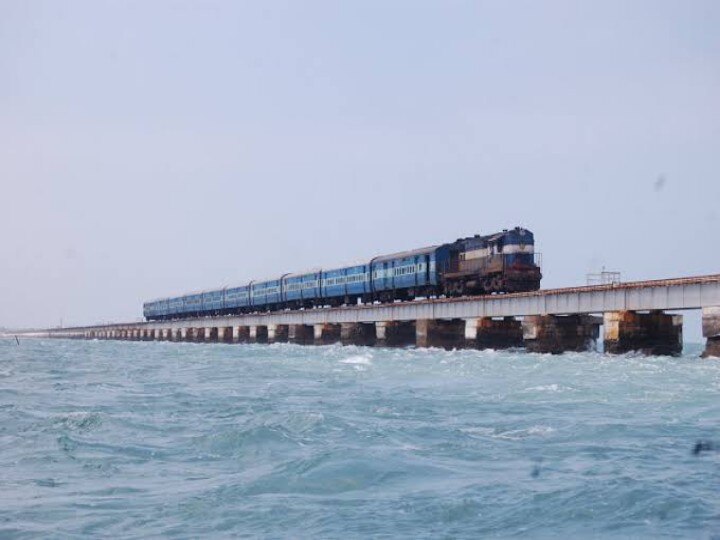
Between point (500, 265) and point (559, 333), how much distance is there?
6.35 meters

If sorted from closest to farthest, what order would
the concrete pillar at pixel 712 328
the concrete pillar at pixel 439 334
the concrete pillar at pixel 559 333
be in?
1. the concrete pillar at pixel 712 328
2. the concrete pillar at pixel 559 333
3. the concrete pillar at pixel 439 334

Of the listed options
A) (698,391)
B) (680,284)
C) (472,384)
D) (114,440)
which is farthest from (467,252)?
(114,440)

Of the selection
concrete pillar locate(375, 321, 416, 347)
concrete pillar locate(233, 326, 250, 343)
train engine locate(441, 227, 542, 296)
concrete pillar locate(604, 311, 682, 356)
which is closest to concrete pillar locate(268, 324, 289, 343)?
concrete pillar locate(233, 326, 250, 343)

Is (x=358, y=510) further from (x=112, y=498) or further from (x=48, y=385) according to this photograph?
(x=48, y=385)

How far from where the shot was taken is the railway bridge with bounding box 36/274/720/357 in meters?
36.3

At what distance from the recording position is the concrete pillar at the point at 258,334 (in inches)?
3253

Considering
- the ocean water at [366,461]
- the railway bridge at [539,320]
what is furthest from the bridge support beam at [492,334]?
the ocean water at [366,461]

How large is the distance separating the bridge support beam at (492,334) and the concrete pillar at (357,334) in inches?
582

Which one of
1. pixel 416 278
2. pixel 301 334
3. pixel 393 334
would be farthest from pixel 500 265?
pixel 301 334

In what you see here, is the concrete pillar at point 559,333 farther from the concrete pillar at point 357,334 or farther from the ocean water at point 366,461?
the concrete pillar at point 357,334

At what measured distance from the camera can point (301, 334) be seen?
240 ft

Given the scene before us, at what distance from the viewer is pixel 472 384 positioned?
88.0ft

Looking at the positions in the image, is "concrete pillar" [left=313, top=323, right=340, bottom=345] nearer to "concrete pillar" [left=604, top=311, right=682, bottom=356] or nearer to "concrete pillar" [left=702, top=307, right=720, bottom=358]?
"concrete pillar" [left=604, top=311, right=682, bottom=356]

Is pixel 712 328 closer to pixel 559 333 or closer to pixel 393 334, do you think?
pixel 559 333
